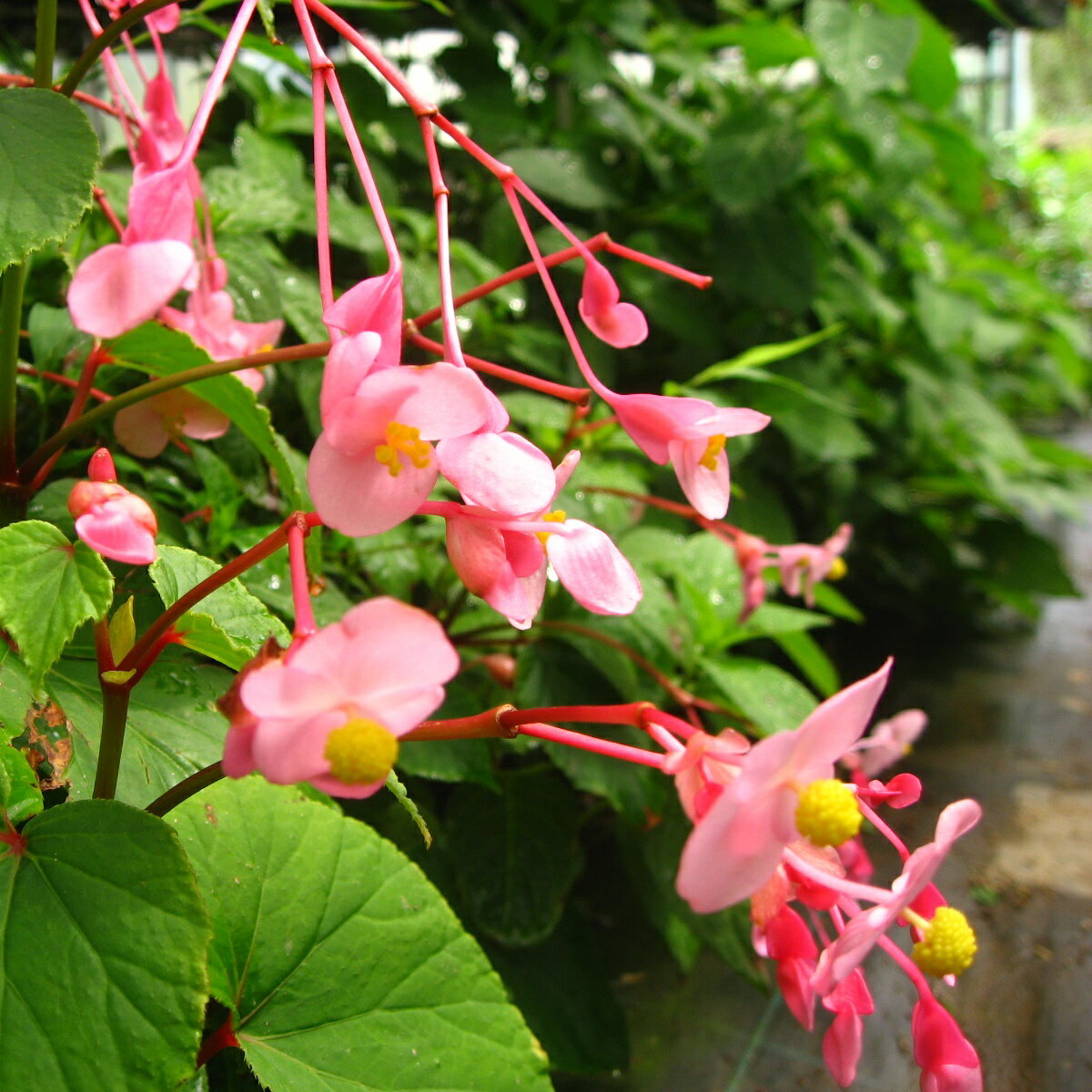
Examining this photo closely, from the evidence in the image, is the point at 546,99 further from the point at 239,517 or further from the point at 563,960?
the point at 563,960

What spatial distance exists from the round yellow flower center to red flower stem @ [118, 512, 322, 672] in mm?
93

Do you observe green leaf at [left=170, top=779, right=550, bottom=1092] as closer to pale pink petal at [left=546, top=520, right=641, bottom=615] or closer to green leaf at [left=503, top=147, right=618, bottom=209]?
pale pink petal at [left=546, top=520, right=641, bottom=615]

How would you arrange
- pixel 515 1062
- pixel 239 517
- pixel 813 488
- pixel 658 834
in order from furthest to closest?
pixel 813 488, pixel 658 834, pixel 239 517, pixel 515 1062

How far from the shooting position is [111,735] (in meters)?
0.37

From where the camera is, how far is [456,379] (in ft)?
0.92

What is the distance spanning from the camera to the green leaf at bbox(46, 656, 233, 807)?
44 cm

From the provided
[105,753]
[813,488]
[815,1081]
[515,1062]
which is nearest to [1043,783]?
[813,488]

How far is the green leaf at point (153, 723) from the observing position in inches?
17.5

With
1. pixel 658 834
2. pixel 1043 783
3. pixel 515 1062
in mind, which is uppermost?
A: pixel 515 1062

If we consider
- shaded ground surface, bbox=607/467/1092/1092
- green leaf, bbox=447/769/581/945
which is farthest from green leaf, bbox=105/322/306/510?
shaded ground surface, bbox=607/467/1092/1092

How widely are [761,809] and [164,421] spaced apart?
0.42 metres

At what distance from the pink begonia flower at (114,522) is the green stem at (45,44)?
0.26 metres

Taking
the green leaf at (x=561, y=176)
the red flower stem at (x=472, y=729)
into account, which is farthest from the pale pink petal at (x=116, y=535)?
the green leaf at (x=561, y=176)

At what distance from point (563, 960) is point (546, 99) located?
4.04 ft
